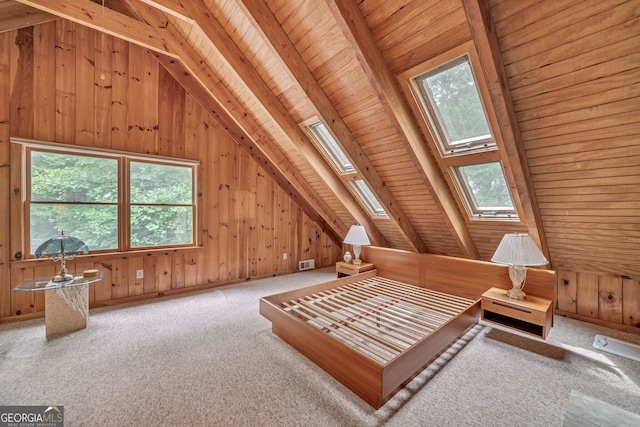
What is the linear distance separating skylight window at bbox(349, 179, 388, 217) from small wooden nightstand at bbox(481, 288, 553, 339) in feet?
5.17

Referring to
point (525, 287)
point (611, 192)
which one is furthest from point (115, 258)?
point (611, 192)

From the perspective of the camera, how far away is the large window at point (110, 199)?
2.59 metres

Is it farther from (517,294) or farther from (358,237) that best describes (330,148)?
(517,294)

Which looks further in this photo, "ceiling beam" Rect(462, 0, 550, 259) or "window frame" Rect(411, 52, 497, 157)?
"window frame" Rect(411, 52, 497, 157)

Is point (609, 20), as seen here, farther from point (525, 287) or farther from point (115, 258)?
point (115, 258)

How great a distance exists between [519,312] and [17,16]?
5.42m

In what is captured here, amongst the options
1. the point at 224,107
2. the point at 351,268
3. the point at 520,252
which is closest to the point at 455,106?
the point at 520,252

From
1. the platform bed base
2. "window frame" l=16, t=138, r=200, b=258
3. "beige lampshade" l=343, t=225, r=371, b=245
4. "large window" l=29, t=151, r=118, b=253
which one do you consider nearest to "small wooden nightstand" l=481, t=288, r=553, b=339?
the platform bed base

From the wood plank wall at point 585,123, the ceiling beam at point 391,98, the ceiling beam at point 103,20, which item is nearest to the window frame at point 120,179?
the ceiling beam at point 103,20

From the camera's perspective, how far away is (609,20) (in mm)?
1214

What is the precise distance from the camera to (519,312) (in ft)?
6.91

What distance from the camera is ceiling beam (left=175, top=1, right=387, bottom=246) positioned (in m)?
2.25

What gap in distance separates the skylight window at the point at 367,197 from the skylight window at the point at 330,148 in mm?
Result: 236

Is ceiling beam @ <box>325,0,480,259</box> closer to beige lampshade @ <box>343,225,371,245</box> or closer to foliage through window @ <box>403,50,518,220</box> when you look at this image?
foliage through window @ <box>403,50,518,220</box>
